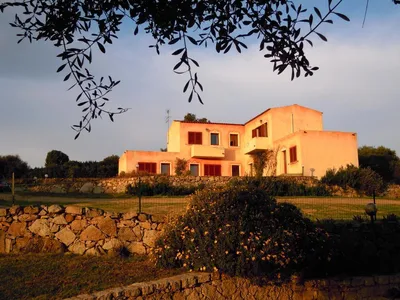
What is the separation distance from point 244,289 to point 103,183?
2010 cm

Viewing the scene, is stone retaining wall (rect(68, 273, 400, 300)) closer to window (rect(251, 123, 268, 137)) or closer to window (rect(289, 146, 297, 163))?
window (rect(289, 146, 297, 163))

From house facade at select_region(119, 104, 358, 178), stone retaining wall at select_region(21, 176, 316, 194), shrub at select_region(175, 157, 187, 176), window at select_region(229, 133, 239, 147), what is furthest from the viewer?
window at select_region(229, 133, 239, 147)

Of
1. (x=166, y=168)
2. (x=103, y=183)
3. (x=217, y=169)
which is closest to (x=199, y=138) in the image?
(x=217, y=169)

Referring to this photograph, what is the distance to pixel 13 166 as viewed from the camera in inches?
1569

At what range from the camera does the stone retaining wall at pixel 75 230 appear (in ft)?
29.5

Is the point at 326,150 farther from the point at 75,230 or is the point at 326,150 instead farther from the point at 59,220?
the point at 59,220

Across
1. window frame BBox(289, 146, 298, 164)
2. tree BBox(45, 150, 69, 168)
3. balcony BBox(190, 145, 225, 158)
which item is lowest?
window frame BBox(289, 146, 298, 164)

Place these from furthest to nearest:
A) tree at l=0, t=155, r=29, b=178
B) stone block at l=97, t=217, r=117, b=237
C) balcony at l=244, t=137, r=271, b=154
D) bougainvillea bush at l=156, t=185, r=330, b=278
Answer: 1. tree at l=0, t=155, r=29, b=178
2. balcony at l=244, t=137, r=271, b=154
3. stone block at l=97, t=217, r=117, b=237
4. bougainvillea bush at l=156, t=185, r=330, b=278

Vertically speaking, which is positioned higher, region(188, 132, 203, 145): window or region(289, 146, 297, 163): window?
region(188, 132, 203, 145): window

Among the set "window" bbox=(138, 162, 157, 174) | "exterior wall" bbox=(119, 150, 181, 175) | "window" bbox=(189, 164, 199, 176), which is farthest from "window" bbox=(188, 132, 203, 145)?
"window" bbox=(138, 162, 157, 174)

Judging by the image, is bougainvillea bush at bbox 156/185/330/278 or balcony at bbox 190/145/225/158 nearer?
bougainvillea bush at bbox 156/185/330/278

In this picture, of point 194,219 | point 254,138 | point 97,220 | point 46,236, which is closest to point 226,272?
point 194,219

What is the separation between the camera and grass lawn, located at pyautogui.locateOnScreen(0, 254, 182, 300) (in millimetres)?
6125

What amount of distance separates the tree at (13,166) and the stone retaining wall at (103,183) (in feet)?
45.9
